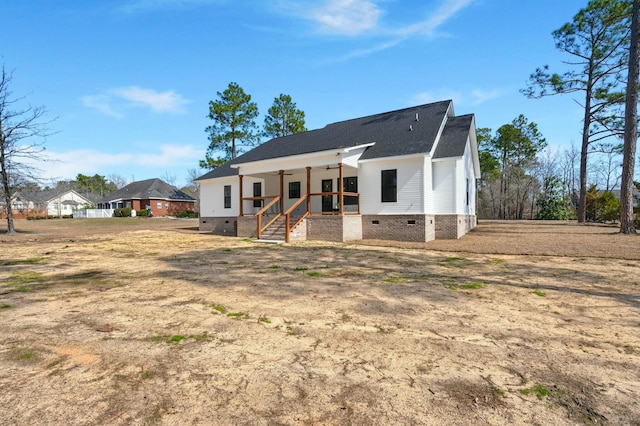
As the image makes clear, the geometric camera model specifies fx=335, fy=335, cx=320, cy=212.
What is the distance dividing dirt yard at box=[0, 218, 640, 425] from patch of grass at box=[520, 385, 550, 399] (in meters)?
0.01

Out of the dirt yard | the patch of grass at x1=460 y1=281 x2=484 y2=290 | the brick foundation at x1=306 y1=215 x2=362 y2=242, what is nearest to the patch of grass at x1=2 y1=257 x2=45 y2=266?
the dirt yard

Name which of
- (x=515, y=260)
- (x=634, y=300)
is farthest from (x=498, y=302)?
(x=515, y=260)

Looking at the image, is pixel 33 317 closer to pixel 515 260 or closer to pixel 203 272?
pixel 203 272

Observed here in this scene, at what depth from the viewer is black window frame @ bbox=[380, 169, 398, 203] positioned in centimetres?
1564

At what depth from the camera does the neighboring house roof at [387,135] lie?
15930mm

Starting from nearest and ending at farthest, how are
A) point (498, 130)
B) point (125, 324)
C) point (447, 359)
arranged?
point (447, 359) < point (125, 324) < point (498, 130)

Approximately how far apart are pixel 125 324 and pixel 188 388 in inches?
79.4

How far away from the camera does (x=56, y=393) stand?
8.25 ft

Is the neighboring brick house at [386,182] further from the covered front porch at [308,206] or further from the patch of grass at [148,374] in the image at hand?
the patch of grass at [148,374]

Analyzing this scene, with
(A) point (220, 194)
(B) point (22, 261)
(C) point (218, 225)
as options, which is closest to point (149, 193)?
(A) point (220, 194)

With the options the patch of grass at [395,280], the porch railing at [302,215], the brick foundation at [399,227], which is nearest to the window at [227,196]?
the porch railing at [302,215]

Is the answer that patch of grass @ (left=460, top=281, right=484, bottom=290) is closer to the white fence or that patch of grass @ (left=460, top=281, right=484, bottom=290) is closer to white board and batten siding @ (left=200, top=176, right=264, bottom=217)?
white board and batten siding @ (left=200, top=176, right=264, bottom=217)

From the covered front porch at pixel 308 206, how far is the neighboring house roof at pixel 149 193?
34.8 m

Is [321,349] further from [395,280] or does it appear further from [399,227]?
[399,227]
